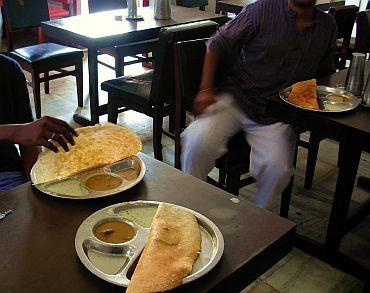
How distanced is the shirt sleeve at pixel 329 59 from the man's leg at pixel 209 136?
0.51 m

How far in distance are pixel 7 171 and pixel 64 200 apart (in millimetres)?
646

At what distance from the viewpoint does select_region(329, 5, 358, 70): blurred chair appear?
151 inches

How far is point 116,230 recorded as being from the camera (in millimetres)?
1062

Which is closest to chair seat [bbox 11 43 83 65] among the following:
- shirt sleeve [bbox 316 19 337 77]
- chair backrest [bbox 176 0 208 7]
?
chair backrest [bbox 176 0 208 7]

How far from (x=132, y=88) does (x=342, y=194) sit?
1564 millimetres

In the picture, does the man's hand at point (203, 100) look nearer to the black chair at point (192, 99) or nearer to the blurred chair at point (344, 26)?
the black chair at point (192, 99)

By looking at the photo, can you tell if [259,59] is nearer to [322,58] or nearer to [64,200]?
[322,58]

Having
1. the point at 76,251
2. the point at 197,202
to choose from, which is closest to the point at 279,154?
the point at 197,202

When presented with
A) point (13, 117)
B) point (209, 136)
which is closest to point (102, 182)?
point (13, 117)

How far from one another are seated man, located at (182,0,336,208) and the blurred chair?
1.68 metres

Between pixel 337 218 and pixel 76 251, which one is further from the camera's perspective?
pixel 337 218

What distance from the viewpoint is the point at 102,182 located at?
4.13ft

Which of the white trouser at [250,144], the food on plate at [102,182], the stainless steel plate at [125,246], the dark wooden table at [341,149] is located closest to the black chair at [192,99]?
the white trouser at [250,144]

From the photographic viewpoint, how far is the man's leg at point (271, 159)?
2.12 m
